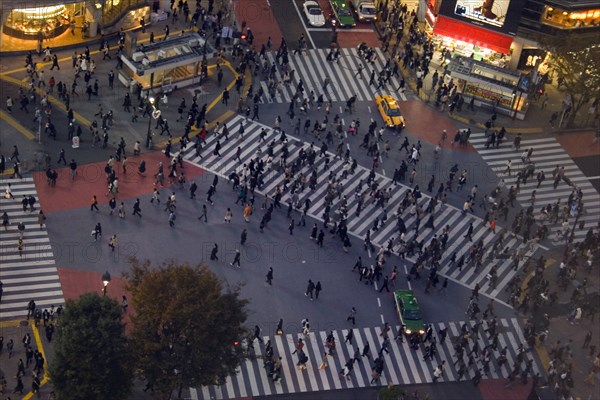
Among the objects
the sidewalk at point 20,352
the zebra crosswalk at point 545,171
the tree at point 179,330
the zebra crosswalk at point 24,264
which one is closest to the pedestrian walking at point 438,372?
the tree at point 179,330

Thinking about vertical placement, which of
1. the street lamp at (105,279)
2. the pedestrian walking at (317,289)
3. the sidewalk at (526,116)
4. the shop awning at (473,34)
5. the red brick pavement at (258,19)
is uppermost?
the shop awning at (473,34)

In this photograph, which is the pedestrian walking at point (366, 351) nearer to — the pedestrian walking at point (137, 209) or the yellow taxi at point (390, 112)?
the pedestrian walking at point (137, 209)

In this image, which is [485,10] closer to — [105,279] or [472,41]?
[472,41]

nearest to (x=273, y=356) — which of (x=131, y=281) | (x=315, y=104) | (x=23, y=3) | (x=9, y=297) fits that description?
(x=131, y=281)

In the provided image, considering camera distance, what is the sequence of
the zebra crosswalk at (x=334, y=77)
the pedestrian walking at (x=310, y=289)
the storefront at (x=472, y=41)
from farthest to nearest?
1. the storefront at (x=472, y=41)
2. the zebra crosswalk at (x=334, y=77)
3. the pedestrian walking at (x=310, y=289)

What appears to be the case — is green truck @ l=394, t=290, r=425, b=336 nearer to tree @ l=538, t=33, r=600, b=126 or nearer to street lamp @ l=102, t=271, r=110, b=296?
street lamp @ l=102, t=271, r=110, b=296

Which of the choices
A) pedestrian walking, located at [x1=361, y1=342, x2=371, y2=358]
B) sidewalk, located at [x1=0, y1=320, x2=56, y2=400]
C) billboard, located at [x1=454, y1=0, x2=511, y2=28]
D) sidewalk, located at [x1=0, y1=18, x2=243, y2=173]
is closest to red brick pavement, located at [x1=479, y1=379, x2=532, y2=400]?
pedestrian walking, located at [x1=361, y1=342, x2=371, y2=358]
